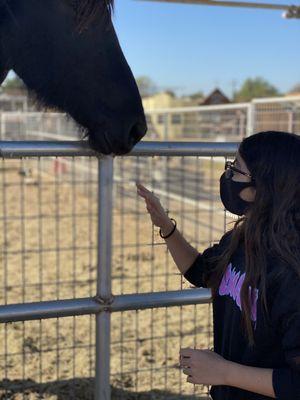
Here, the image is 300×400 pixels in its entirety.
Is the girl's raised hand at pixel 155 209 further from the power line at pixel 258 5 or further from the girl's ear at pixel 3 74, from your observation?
the power line at pixel 258 5

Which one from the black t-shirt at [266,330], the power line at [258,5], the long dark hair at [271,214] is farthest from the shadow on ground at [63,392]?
the power line at [258,5]

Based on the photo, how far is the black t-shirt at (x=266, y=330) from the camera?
1308 mm

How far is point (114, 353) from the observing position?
143 inches

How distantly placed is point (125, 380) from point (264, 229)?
6.79ft

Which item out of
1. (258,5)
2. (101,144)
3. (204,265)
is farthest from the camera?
(258,5)

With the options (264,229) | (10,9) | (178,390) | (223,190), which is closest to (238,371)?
(264,229)

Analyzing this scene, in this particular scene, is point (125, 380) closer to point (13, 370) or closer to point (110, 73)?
point (13, 370)

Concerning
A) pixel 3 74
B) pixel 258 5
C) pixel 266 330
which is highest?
pixel 258 5

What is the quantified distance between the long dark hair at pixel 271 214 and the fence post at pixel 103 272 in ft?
2.02

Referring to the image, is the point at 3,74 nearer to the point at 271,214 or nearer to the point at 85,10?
the point at 85,10

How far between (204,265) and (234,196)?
0.35 meters

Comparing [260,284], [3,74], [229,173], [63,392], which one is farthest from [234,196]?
[63,392]

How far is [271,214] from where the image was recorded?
145cm

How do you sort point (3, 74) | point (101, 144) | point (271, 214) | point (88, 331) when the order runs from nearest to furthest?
point (271, 214), point (101, 144), point (3, 74), point (88, 331)
